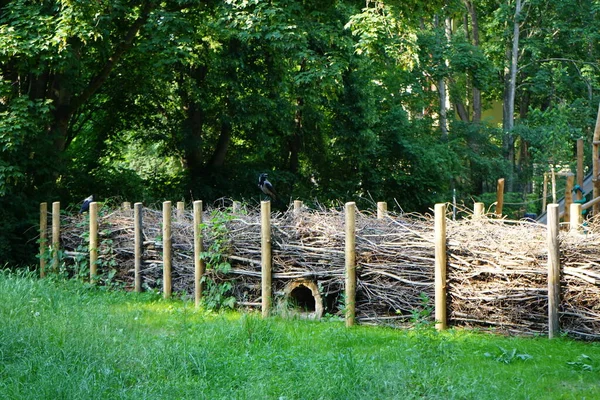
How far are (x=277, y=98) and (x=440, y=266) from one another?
14416 millimetres

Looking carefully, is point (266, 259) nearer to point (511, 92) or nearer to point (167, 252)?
point (167, 252)

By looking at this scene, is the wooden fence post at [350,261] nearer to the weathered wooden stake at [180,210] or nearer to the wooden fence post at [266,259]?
the wooden fence post at [266,259]

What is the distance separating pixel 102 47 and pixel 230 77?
19.5 feet

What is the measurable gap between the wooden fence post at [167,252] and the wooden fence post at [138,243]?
2.52 ft

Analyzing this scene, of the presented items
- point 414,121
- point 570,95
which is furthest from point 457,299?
point 570,95

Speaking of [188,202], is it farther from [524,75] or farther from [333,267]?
[524,75]

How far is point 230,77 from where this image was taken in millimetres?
23047

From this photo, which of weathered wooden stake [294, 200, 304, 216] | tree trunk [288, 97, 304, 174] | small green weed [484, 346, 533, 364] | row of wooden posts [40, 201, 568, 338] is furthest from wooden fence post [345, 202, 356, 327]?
tree trunk [288, 97, 304, 174]

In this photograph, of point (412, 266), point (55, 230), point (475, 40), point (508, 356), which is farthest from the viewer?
point (475, 40)

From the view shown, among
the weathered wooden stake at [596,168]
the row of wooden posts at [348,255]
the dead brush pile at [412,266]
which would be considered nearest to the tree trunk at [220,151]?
the row of wooden posts at [348,255]

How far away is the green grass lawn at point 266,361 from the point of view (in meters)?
7.34

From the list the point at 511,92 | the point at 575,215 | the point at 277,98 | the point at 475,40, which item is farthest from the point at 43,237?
the point at 475,40

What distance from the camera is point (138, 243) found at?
13.5m

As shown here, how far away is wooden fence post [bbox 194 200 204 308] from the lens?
40.0 ft
